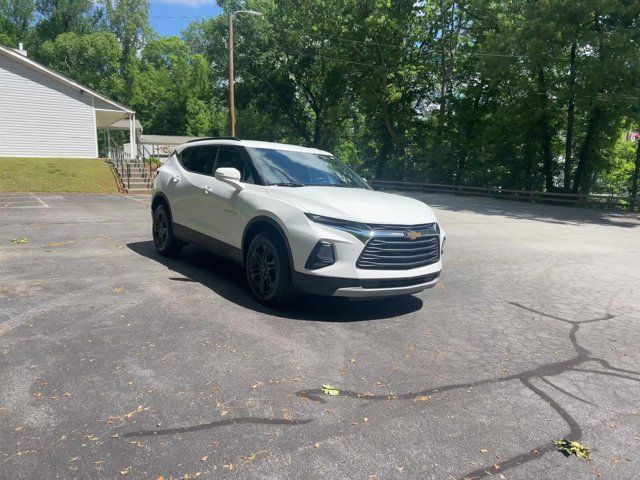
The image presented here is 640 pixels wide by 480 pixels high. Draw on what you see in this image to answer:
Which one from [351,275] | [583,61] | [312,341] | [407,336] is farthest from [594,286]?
[583,61]

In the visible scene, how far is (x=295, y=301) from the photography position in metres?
5.48

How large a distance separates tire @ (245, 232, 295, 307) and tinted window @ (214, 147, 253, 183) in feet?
3.01

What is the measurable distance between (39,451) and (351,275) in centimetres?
286

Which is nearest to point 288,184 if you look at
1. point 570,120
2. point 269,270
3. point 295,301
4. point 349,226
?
point 269,270

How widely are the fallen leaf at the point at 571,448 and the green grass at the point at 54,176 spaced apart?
64.9 ft

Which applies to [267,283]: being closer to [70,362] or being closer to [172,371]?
[172,371]

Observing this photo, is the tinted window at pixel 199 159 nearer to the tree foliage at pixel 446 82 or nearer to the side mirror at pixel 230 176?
the side mirror at pixel 230 176

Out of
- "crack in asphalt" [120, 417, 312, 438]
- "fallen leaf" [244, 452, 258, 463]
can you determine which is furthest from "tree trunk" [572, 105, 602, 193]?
"fallen leaf" [244, 452, 258, 463]

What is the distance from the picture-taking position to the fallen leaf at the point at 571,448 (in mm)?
2768

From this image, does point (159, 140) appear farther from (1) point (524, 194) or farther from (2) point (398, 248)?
(2) point (398, 248)

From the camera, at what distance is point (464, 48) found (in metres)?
32.8

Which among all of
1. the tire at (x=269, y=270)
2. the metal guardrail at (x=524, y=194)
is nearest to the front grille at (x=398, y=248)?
the tire at (x=269, y=270)

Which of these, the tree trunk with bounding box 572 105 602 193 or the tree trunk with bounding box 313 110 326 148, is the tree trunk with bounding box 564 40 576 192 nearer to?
the tree trunk with bounding box 572 105 602 193

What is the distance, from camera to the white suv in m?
4.61
